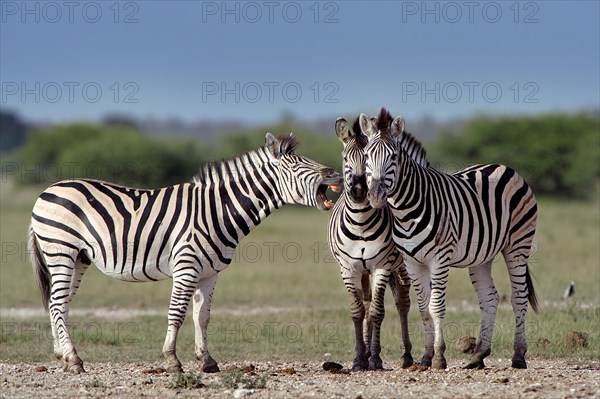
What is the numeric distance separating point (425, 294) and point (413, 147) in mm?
1696

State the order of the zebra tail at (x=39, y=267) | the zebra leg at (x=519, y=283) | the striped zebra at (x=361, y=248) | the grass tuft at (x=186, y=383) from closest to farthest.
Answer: the grass tuft at (x=186, y=383)
the striped zebra at (x=361, y=248)
the zebra tail at (x=39, y=267)
the zebra leg at (x=519, y=283)

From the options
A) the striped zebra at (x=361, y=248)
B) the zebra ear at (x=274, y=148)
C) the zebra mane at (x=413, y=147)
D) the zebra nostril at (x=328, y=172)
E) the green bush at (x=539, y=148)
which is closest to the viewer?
the striped zebra at (x=361, y=248)

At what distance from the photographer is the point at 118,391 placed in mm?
8203

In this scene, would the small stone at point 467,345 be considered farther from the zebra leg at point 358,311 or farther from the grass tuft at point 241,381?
the grass tuft at point 241,381

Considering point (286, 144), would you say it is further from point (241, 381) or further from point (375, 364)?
point (241, 381)

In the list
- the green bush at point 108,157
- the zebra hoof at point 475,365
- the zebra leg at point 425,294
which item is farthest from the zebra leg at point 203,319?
the green bush at point 108,157

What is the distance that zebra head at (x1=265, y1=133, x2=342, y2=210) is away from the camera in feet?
31.3

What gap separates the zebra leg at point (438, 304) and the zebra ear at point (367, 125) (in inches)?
59.0

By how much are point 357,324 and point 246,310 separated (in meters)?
6.36

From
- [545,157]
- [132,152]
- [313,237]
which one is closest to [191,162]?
[132,152]

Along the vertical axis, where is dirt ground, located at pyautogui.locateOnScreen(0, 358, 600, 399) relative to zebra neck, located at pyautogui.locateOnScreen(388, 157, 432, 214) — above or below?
below

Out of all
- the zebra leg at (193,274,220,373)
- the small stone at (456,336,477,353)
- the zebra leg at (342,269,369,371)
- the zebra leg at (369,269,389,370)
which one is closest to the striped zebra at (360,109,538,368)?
the zebra leg at (369,269,389,370)

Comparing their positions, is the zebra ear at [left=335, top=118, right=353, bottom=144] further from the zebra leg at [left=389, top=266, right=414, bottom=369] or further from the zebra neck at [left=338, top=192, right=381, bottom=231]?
the zebra leg at [left=389, top=266, right=414, bottom=369]

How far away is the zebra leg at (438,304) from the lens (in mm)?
9406
